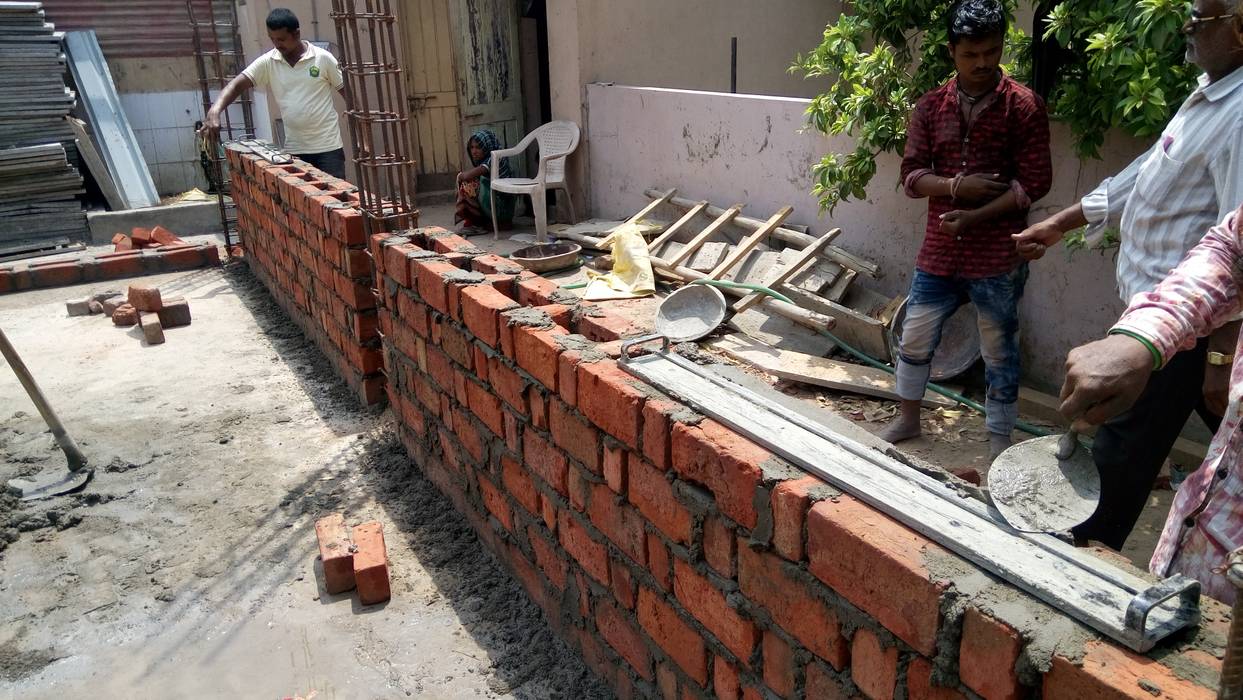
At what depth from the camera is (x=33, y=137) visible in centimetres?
936

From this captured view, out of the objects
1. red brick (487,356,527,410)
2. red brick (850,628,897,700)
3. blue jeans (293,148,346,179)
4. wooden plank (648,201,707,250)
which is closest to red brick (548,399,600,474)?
red brick (487,356,527,410)

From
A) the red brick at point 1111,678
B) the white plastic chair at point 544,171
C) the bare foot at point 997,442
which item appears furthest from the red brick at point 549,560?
the white plastic chair at point 544,171

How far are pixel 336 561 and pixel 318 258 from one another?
2508mm

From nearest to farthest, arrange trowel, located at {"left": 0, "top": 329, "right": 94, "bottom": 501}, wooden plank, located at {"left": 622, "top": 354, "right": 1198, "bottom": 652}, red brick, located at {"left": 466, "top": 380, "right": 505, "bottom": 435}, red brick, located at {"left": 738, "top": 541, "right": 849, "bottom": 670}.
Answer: wooden plank, located at {"left": 622, "top": 354, "right": 1198, "bottom": 652} → red brick, located at {"left": 738, "top": 541, "right": 849, "bottom": 670} → red brick, located at {"left": 466, "top": 380, "right": 505, "bottom": 435} → trowel, located at {"left": 0, "top": 329, "right": 94, "bottom": 501}

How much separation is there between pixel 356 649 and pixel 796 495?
5.93 feet

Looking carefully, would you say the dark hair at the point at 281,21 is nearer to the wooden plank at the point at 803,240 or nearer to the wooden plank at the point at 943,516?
the wooden plank at the point at 803,240

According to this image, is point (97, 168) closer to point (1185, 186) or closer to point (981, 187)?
point (981, 187)

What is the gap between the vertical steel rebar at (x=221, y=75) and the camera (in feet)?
26.0

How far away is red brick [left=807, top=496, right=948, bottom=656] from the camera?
158 centimetres

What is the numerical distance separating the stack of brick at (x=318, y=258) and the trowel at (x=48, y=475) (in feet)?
4.37

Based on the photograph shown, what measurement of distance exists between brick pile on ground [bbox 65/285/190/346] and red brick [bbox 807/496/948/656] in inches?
213

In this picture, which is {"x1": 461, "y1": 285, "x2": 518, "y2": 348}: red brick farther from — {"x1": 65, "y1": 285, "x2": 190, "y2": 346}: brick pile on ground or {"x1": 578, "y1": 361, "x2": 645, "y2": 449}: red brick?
{"x1": 65, "y1": 285, "x2": 190, "y2": 346}: brick pile on ground

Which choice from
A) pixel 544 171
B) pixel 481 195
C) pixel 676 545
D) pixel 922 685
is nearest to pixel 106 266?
pixel 481 195

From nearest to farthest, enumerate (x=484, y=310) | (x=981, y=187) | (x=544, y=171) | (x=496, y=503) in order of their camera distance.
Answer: (x=484, y=310) → (x=496, y=503) → (x=981, y=187) → (x=544, y=171)
